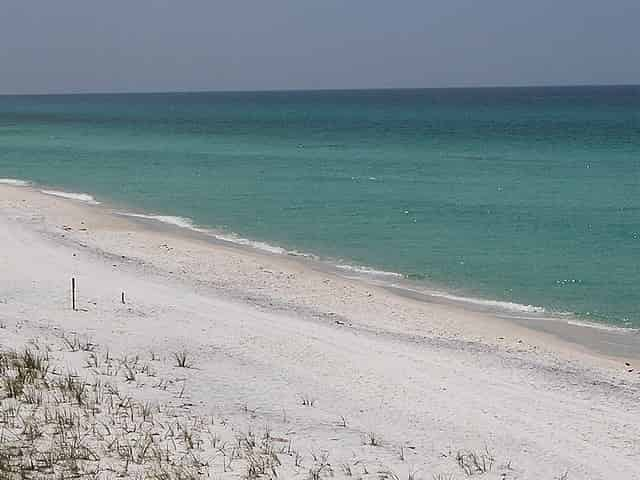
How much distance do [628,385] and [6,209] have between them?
2431cm

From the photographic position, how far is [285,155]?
61500 mm

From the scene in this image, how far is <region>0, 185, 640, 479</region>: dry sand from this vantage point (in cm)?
1079

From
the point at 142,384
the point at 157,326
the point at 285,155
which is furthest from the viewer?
the point at 285,155

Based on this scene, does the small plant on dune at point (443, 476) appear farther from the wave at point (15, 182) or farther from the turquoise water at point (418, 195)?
the wave at point (15, 182)

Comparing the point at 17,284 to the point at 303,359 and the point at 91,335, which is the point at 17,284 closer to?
the point at 91,335

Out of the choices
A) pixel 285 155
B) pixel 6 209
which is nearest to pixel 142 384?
pixel 6 209

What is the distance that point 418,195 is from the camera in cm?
3931

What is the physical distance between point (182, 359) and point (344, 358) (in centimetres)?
291

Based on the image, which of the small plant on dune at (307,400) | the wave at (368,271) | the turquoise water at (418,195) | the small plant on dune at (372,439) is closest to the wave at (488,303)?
the turquoise water at (418,195)

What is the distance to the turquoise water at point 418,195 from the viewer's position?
79.0 ft

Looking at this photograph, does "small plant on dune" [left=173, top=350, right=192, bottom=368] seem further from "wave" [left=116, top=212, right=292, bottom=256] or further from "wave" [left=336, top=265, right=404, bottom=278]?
"wave" [left=116, top=212, right=292, bottom=256]

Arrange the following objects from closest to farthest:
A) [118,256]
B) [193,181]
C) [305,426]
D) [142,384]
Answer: [305,426], [142,384], [118,256], [193,181]

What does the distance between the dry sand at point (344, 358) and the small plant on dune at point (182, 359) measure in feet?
0.56

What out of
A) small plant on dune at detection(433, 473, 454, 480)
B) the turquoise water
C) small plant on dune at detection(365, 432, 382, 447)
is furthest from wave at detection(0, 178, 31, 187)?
small plant on dune at detection(433, 473, 454, 480)
